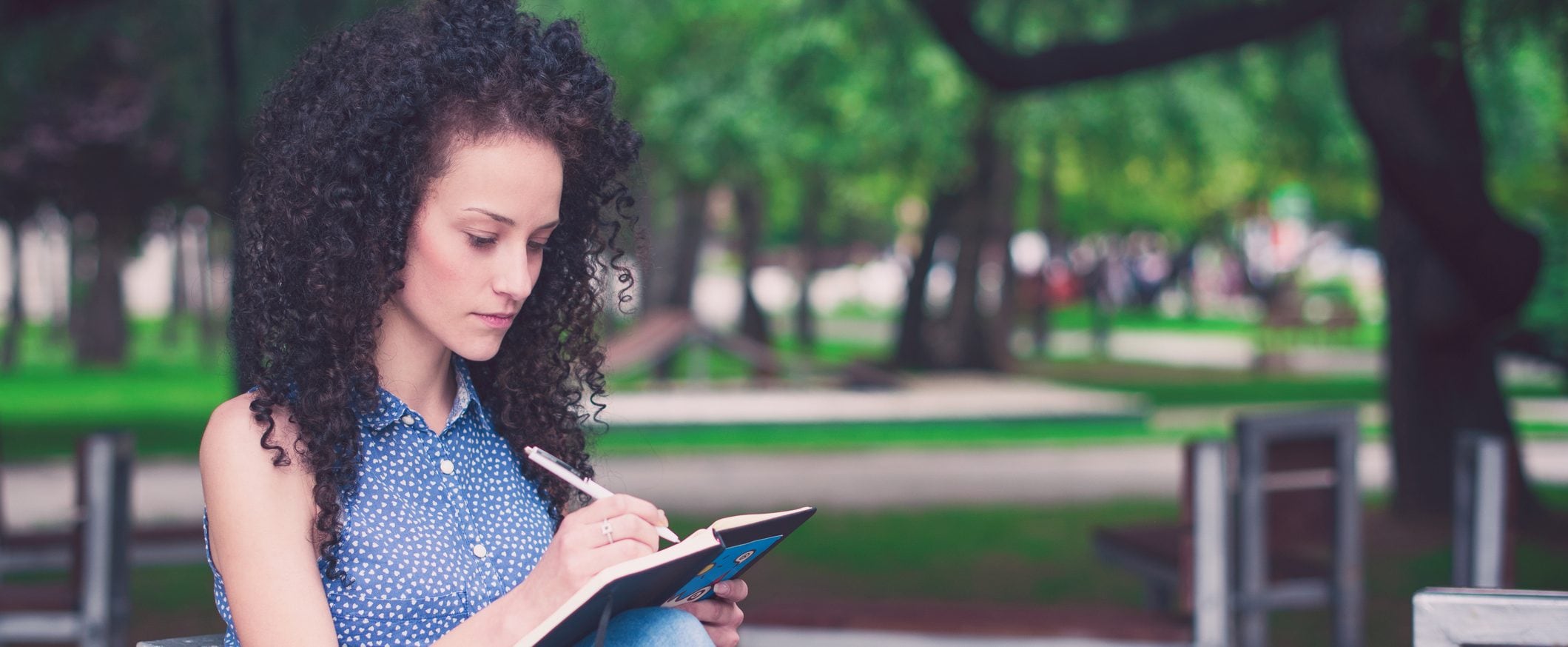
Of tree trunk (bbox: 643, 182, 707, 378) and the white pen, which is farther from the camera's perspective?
tree trunk (bbox: 643, 182, 707, 378)

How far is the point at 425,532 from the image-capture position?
2.25m

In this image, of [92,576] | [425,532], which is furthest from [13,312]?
[425,532]

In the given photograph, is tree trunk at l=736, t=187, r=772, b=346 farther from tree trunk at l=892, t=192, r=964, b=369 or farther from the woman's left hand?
the woman's left hand

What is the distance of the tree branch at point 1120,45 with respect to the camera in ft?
24.2

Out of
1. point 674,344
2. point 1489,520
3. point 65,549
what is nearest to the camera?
point 1489,520

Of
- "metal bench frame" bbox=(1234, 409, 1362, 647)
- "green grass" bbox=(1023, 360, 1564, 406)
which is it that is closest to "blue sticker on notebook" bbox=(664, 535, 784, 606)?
"metal bench frame" bbox=(1234, 409, 1362, 647)

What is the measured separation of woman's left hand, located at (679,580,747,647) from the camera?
2.36 metres

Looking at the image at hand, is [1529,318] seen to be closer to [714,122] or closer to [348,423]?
[714,122]

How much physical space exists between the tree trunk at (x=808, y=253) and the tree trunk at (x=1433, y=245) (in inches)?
626

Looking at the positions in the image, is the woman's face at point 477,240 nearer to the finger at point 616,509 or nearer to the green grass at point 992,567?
the finger at point 616,509

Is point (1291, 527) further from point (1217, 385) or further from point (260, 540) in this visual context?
point (1217, 385)

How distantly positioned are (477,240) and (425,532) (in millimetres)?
412

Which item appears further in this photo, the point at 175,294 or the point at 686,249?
the point at 175,294

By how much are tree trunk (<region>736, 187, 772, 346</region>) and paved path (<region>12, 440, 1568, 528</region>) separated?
11.8 meters
